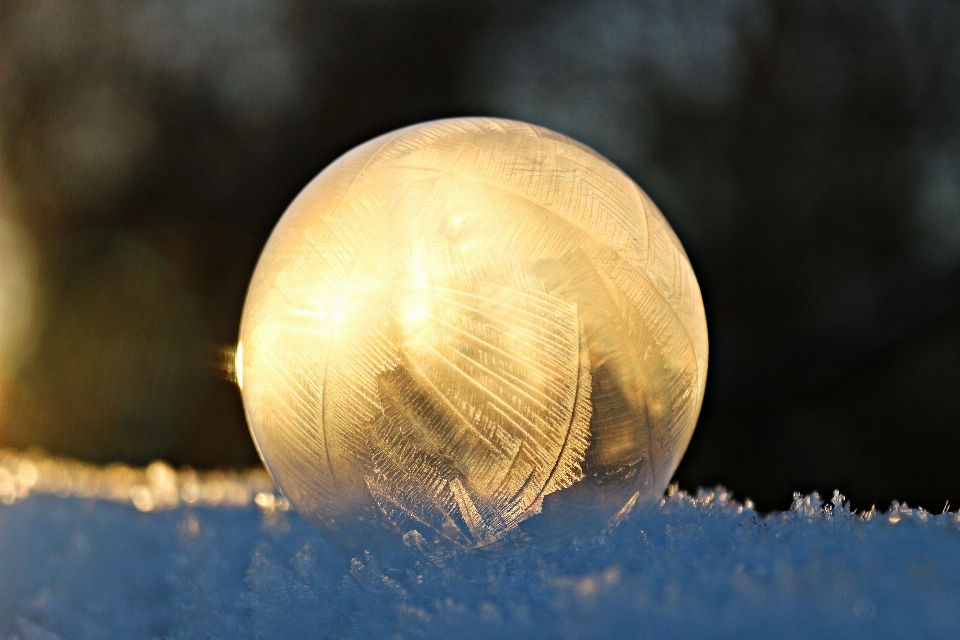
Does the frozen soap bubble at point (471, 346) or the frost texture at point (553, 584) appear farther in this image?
the frozen soap bubble at point (471, 346)

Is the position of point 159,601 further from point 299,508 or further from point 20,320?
point 20,320

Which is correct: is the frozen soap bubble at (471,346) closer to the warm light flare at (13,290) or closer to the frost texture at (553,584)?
the frost texture at (553,584)

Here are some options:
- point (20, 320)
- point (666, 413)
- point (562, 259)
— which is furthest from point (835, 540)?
point (20, 320)

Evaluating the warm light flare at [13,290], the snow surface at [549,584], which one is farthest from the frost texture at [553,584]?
the warm light flare at [13,290]

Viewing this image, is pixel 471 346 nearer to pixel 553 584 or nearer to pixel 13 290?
pixel 553 584

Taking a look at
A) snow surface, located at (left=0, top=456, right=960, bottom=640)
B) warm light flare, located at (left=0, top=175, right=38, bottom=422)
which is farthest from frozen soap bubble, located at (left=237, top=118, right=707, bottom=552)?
warm light flare, located at (left=0, top=175, right=38, bottom=422)

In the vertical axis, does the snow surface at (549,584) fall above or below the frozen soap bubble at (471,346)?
below

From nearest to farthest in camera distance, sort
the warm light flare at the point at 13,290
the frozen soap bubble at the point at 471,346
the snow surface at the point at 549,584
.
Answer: the snow surface at the point at 549,584 < the frozen soap bubble at the point at 471,346 < the warm light flare at the point at 13,290
